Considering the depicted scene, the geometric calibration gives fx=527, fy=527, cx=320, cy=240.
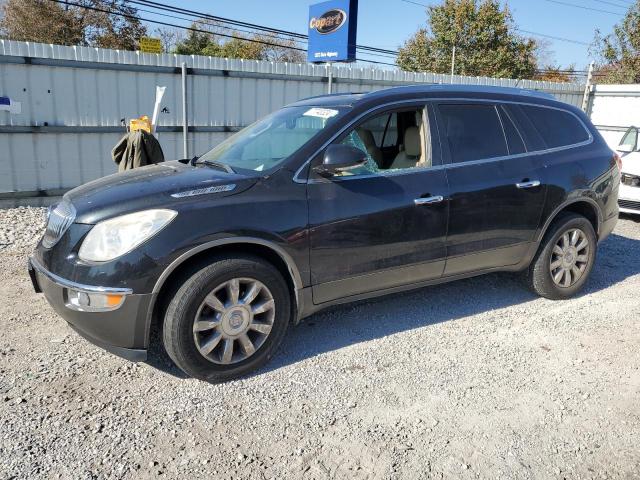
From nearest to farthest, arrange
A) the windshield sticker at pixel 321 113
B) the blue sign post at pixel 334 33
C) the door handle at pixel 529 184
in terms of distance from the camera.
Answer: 1. the windshield sticker at pixel 321 113
2. the door handle at pixel 529 184
3. the blue sign post at pixel 334 33

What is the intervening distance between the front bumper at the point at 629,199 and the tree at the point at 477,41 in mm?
25597

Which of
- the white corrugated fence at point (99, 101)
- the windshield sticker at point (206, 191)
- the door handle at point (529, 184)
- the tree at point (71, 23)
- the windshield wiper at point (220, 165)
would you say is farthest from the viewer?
the tree at point (71, 23)

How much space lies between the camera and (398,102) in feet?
13.0

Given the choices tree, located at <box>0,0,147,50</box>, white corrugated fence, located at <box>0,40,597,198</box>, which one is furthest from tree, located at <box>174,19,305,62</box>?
white corrugated fence, located at <box>0,40,597,198</box>

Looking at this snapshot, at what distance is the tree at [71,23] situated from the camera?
27.3 metres

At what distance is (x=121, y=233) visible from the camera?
301 cm

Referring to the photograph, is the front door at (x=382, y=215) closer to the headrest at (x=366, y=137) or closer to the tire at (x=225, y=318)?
the headrest at (x=366, y=137)

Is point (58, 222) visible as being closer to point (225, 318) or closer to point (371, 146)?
point (225, 318)

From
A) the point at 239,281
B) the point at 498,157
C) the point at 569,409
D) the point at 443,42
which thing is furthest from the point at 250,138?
the point at 443,42

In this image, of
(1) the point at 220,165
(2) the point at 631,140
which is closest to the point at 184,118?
(1) the point at 220,165

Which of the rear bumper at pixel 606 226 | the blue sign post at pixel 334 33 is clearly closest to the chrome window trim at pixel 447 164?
the rear bumper at pixel 606 226

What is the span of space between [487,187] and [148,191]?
8.38ft

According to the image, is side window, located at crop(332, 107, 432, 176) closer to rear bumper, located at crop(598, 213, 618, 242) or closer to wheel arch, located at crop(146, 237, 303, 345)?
wheel arch, located at crop(146, 237, 303, 345)

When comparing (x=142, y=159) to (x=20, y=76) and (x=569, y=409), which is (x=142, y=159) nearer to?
(x=20, y=76)
